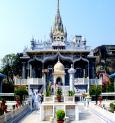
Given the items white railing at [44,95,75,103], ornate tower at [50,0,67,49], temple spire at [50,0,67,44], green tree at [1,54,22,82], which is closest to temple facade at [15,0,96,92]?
ornate tower at [50,0,67,49]

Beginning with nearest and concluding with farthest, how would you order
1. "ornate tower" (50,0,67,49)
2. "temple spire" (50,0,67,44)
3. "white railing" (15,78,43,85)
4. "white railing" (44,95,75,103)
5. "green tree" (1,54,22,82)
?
1. "white railing" (44,95,75,103)
2. "white railing" (15,78,43,85)
3. "ornate tower" (50,0,67,49)
4. "temple spire" (50,0,67,44)
5. "green tree" (1,54,22,82)

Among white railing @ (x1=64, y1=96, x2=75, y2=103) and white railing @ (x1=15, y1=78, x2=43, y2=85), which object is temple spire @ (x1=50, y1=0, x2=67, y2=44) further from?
white railing @ (x1=64, y1=96, x2=75, y2=103)

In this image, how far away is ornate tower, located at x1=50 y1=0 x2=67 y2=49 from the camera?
4819cm

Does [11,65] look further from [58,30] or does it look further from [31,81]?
[31,81]

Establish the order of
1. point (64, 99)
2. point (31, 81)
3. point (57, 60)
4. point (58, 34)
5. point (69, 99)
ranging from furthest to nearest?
1. point (58, 34)
2. point (57, 60)
3. point (31, 81)
4. point (69, 99)
5. point (64, 99)

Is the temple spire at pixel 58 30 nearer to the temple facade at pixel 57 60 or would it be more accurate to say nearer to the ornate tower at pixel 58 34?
the ornate tower at pixel 58 34

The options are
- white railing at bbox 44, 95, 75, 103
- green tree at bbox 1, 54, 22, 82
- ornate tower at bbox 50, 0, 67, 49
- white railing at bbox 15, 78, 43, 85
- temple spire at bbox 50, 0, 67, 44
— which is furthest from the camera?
green tree at bbox 1, 54, 22, 82

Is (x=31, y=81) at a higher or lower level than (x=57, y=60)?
lower

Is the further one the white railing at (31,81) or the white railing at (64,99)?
the white railing at (31,81)

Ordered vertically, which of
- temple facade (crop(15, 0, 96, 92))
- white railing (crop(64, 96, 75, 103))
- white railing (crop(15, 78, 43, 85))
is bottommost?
white railing (crop(64, 96, 75, 103))

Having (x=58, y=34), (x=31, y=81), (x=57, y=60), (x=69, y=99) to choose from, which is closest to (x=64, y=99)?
(x=69, y=99)

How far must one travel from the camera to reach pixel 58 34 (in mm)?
52812

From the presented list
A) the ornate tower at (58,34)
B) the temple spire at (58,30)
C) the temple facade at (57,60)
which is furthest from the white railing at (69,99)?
the temple spire at (58,30)

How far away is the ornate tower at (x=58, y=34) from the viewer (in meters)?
48.2
